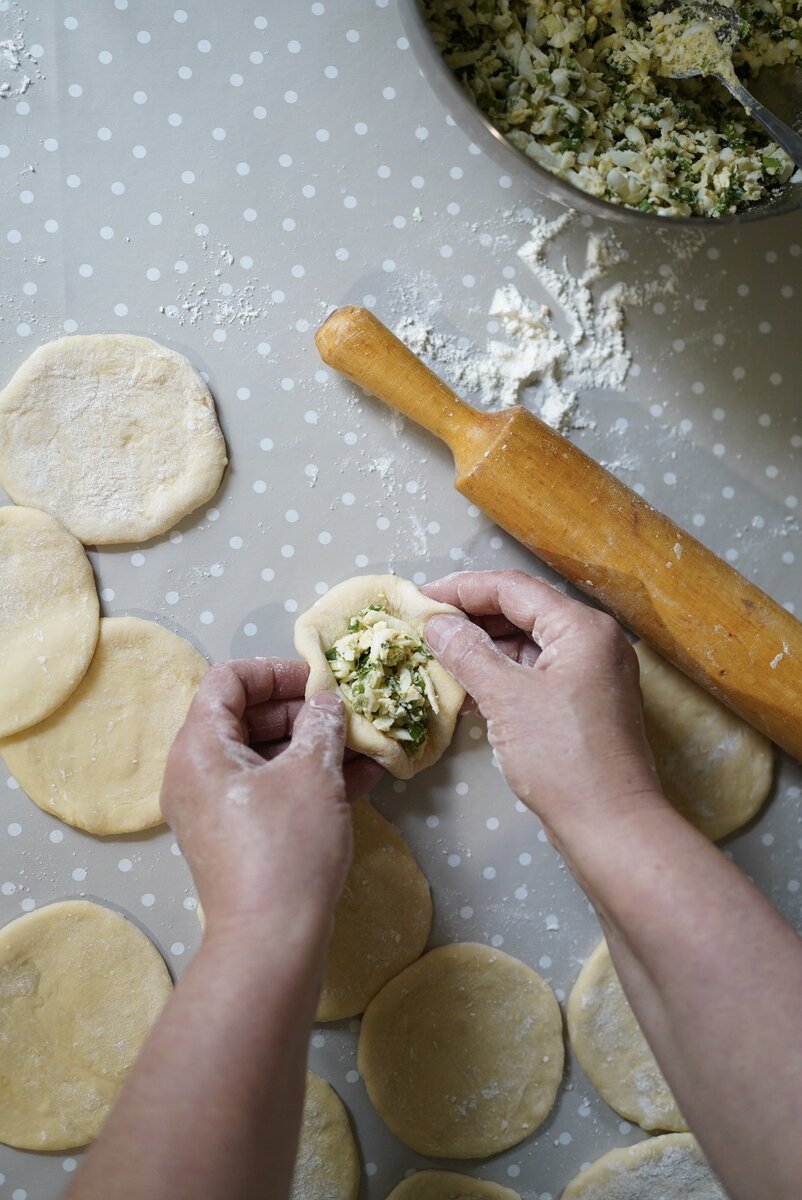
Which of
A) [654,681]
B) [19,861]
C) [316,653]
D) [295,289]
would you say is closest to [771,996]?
[654,681]

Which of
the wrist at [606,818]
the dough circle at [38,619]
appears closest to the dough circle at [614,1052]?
the wrist at [606,818]

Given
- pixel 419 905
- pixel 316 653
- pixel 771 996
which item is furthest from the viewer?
pixel 419 905

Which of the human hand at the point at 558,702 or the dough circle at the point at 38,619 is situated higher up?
the human hand at the point at 558,702

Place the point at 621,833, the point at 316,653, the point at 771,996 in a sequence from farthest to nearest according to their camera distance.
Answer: the point at 316,653 → the point at 621,833 → the point at 771,996

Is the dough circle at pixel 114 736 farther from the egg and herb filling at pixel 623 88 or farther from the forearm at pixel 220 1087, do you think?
the egg and herb filling at pixel 623 88

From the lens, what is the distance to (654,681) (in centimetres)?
179

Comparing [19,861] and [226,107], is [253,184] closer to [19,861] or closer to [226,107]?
[226,107]

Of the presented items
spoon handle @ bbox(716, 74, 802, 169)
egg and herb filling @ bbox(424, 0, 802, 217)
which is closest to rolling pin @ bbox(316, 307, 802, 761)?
egg and herb filling @ bbox(424, 0, 802, 217)

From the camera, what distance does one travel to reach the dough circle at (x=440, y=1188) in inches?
67.8

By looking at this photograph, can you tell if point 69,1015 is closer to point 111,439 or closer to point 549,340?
point 111,439

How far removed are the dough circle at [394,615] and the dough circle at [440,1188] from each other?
30.4 inches

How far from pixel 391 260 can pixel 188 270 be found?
1.30 feet

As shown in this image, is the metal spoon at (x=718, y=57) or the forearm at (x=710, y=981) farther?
the metal spoon at (x=718, y=57)

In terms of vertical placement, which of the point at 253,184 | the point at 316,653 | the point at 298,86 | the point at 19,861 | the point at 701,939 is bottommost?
the point at 19,861
